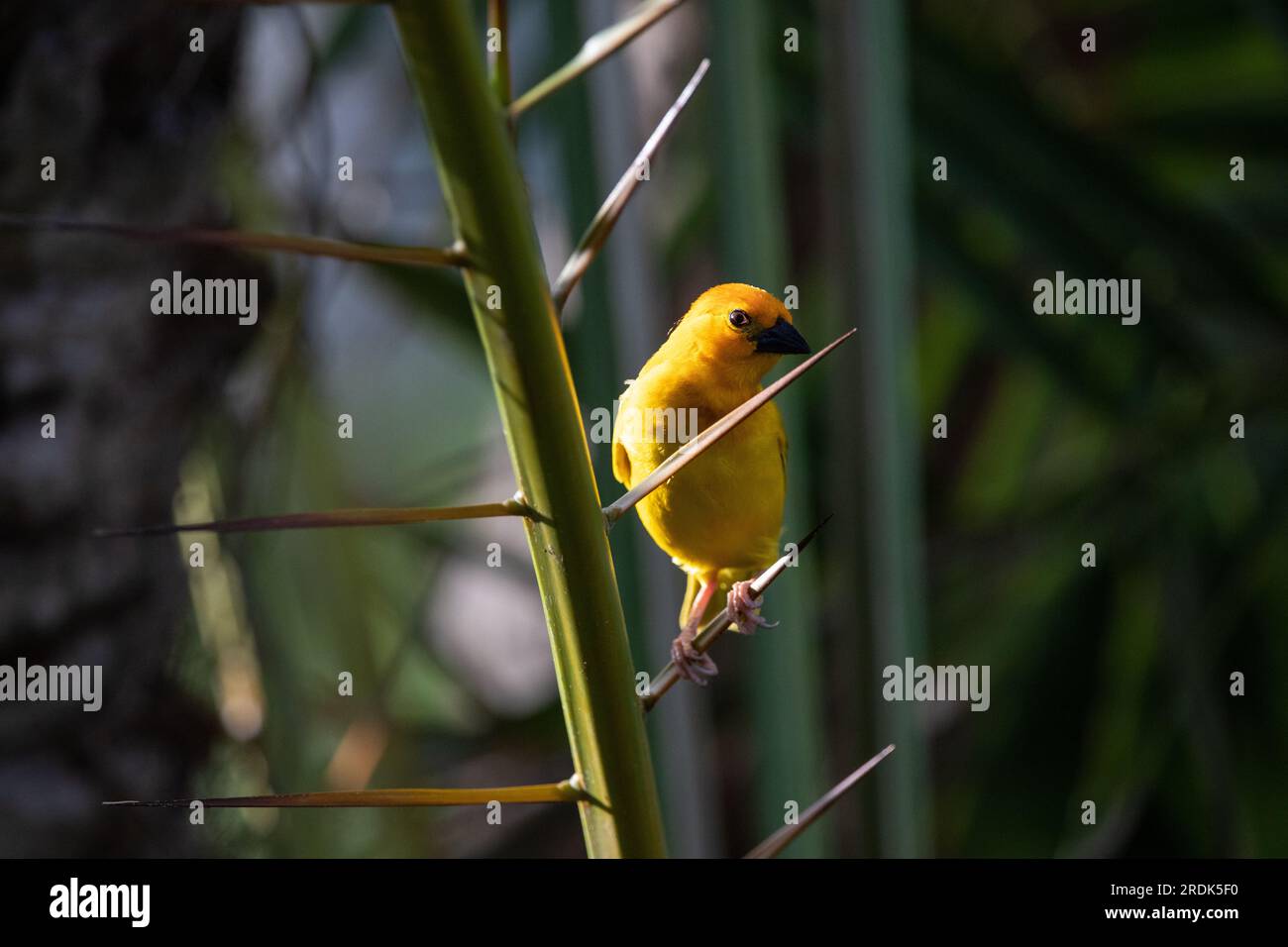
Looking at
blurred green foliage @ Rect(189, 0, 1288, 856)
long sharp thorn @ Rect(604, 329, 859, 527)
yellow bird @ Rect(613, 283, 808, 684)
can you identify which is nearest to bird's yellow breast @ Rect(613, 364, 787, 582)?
yellow bird @ Rect(613, 283, 808, 684)

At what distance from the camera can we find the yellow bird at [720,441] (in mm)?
386

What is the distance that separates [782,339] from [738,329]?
14 mm

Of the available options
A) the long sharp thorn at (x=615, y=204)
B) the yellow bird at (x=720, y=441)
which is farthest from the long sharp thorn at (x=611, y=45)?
the yellow bird at (x=720, y=441)

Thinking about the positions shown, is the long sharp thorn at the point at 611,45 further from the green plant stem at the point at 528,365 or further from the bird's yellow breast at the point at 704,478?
the bird's yellow breast at the point at 704,478

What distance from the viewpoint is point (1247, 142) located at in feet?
5.38

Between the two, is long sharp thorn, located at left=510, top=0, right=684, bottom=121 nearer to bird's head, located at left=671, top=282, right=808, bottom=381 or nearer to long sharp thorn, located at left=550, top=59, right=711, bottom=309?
long sharp thorn, located at left=550, top=59, right=711, bottom=309

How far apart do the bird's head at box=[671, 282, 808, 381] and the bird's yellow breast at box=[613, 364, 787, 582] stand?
0.01 meters

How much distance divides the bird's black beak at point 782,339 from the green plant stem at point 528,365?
0.12 meters

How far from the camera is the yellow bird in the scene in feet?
1.27

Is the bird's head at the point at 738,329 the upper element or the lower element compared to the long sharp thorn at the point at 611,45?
lower

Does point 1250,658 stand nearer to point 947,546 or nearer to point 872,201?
point 947,546

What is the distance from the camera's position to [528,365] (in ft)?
0.91
